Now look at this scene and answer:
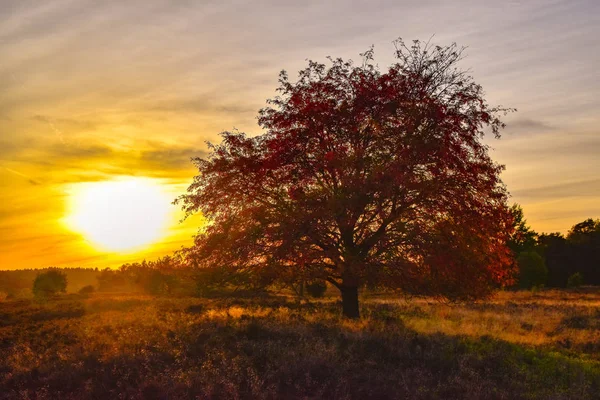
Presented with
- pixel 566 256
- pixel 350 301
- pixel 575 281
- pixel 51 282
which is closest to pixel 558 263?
pixel 566 256

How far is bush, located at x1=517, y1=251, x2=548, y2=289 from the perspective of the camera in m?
61.4

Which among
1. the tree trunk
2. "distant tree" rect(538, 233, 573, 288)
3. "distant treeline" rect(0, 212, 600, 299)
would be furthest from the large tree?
"distant tree" rect(538, 233, 573, 288)

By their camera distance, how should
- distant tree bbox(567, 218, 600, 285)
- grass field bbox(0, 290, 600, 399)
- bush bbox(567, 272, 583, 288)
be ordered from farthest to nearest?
distant tree bbox(567, 218, 600, 285) < bush bbox(567, 272, 583, 288) < grass field bbox(0, 290, 600, 399)

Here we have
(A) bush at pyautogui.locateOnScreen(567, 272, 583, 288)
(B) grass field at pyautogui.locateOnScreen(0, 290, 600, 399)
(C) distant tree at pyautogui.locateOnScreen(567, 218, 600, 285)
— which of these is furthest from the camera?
(C) distant tree at pyautogui.locateOnScreen(567, 218, 600, 285)

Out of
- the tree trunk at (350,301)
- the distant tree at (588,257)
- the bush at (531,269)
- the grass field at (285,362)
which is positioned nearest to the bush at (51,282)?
the grass field at (285,362)

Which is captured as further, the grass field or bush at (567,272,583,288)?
bush at (567,272,583,288)

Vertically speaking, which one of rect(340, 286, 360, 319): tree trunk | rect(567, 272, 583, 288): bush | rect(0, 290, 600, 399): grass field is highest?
rect(340, 286, 360, 319): tree trunk

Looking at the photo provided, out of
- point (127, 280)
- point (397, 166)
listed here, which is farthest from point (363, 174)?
point (127, 280)

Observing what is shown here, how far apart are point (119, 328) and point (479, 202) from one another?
39.0 feet

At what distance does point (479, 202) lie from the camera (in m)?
16.5

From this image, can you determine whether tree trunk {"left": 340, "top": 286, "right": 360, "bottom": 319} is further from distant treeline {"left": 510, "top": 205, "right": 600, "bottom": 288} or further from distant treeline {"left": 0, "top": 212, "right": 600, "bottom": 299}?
distant treeline {"left": 510, "top": 205, "right": 600, "bottom": 288}

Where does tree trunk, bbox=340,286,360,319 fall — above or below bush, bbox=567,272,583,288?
above

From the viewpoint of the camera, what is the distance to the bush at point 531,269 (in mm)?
61406

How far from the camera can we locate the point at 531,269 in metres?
61.4
